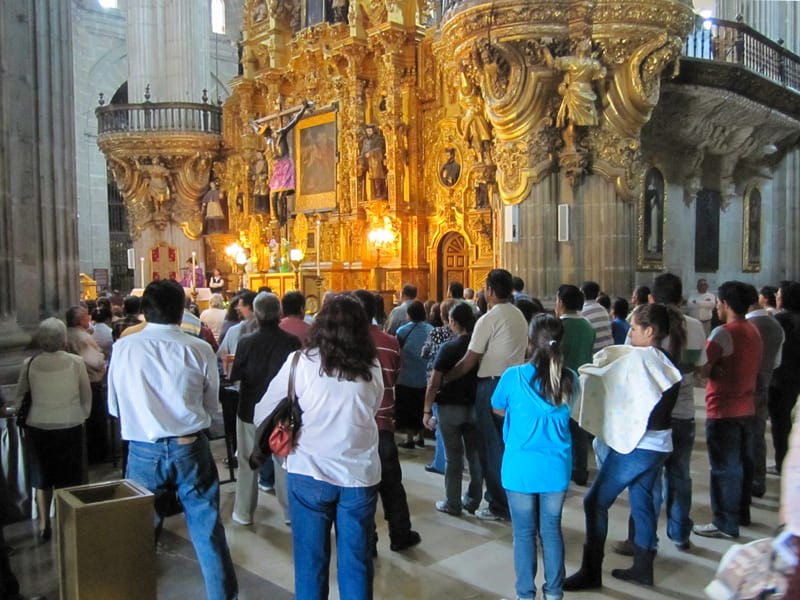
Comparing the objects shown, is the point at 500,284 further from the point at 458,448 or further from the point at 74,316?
the point at 74,316

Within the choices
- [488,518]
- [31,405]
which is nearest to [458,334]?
[488,518]

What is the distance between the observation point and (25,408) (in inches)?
192

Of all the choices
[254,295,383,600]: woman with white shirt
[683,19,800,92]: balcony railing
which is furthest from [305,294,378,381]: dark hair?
[683,19,800,92]: balcony railing

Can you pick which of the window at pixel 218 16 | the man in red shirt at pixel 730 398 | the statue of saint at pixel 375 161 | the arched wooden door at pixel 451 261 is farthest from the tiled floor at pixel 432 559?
the window at pixel 218 16

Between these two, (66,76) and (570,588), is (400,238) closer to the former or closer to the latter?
(66,76)

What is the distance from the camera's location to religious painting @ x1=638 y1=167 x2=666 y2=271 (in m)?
12.9

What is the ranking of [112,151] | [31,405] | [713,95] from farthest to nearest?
[112,151] → [713,95] → [31,405]

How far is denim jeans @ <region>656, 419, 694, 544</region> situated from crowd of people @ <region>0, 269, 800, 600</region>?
0.5 inches

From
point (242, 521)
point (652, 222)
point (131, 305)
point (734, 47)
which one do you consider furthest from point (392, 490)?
point (734, 47)

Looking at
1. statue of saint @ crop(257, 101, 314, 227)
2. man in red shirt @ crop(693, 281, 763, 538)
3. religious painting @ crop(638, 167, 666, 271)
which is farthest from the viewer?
statue of saint @ crop(257, 101, 314, 227)

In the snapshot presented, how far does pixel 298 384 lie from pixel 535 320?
4.35 ft

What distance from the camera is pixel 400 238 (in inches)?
678

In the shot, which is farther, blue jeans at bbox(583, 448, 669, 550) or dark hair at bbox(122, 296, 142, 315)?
dark hair at bbox(122, 296, 142, 315)

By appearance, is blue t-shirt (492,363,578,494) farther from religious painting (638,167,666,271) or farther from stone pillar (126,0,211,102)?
stone pillar (126,0,211,102)
